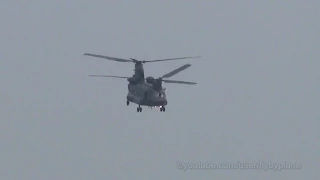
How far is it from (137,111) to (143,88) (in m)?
4.89

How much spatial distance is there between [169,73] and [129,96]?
10.3 m

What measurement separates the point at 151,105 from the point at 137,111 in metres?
5.21

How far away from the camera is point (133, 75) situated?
18525 cm

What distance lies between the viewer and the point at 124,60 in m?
180

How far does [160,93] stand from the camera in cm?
17438

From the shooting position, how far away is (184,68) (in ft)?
578

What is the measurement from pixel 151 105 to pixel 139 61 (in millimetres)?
13439

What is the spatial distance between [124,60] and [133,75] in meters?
5.78

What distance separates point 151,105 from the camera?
17450cm

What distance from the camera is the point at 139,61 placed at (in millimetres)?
184500

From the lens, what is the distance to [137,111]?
179 metres

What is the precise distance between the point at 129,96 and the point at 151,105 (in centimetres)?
896

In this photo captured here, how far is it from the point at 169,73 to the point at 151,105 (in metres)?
7.47
